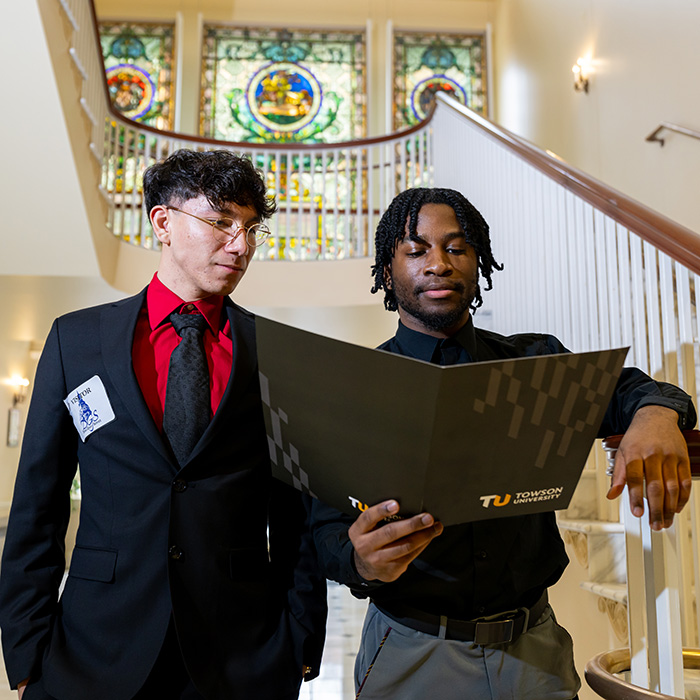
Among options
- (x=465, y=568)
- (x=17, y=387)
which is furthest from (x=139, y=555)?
(x=17, y=387)

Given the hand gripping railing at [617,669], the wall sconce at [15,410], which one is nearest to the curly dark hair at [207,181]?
the hand gripping railing at [617,669]

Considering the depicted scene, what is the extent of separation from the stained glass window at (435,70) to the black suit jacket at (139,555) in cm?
760

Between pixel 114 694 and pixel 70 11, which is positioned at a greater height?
pixel 70 11

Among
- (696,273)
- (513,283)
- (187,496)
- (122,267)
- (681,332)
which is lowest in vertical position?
(187,496)

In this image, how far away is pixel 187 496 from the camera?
1.19m

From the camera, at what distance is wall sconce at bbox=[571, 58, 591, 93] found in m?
5.88

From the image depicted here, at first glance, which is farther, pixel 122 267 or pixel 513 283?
pixel 122 267

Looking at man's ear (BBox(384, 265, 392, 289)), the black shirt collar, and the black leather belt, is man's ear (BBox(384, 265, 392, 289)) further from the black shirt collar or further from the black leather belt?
the black leather belt

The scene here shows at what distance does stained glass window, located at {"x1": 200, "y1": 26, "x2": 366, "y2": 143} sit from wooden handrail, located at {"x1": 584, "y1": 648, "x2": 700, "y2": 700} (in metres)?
7.66

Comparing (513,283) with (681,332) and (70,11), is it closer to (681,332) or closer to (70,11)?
(681,332)

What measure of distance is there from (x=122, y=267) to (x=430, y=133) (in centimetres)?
229

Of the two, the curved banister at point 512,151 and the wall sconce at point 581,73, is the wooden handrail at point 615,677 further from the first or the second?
the wall sconce at point 581,73

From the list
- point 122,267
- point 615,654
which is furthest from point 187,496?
point 122,267

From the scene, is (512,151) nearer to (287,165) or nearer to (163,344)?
(163,344)
